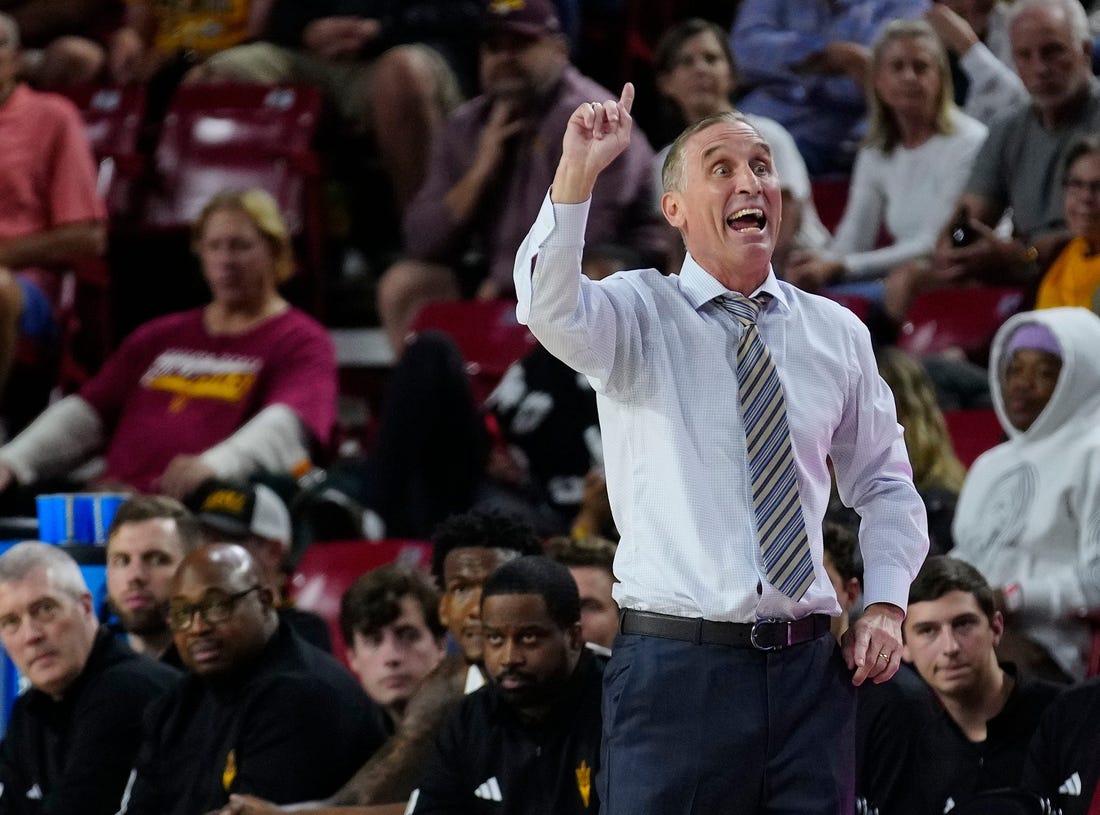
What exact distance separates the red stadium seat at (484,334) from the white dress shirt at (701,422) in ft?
11.4

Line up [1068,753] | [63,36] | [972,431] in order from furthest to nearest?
[63,36], [972,431], [1068,753]

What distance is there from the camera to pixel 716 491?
2.62 meters

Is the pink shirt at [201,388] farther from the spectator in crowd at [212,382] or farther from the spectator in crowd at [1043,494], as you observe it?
the spectator in crowd at [1043,494]

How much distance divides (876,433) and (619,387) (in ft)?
1.28

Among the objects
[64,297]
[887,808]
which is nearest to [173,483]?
[64,297]

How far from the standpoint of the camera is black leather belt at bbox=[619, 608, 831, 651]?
2586 millimetres

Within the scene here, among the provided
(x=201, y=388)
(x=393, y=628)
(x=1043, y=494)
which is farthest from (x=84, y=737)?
(x=1043, y=494)

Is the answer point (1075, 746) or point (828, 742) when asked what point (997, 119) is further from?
point (828, 742)

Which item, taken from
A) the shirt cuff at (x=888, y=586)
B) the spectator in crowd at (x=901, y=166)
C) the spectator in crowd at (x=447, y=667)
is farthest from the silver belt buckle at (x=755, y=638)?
the spectator in crowd at (x=901, y=166)

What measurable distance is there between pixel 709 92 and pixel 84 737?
124 inches

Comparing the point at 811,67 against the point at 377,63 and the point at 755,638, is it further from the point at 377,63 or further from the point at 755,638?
the point at 755,638

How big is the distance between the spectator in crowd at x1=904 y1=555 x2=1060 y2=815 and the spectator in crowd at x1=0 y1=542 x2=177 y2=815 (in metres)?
1.77

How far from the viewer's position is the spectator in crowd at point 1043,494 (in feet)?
14.5

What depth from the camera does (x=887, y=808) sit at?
3887mm
